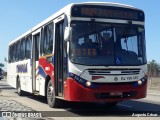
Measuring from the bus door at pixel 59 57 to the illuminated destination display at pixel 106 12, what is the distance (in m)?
1.05

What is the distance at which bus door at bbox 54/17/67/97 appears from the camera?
12654 mm

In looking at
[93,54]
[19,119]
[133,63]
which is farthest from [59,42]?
[19,119]

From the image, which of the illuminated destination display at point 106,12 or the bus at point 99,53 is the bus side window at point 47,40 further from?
the illuminated destination display at point 106,12

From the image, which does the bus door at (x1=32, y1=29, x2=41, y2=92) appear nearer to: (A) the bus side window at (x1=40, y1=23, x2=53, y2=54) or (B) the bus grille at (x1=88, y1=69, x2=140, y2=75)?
(A) the bus side window at (x1=40, y1=23, x2=53, y2=54)

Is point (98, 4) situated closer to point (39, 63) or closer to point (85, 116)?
point (85, 116)

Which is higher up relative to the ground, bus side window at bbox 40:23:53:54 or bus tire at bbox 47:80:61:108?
bus side window at bbox 40:23:53:54

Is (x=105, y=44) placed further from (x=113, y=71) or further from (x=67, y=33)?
(x=67, y=33)

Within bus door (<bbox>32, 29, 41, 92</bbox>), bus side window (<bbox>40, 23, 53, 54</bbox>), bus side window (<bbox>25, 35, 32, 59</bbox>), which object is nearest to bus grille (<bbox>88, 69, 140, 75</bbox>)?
bus side window (<bbox>40, 23, 53, 54</bbox>)

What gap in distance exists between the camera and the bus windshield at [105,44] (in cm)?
1170

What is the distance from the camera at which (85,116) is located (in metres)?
11.9

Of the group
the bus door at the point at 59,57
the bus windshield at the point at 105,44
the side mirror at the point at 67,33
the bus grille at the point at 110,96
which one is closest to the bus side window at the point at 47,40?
the bus door at the point at 59,57

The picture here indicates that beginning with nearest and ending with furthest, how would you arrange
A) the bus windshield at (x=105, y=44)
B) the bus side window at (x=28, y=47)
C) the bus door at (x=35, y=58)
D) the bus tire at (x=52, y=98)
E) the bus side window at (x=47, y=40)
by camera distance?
A: the bus windshield at (x=105, y=44) → the bus tire at (x=52, y=98) → the bus side window at (x=47, y=40) → the bus door at (x=35, y=58) → the bus side window at (x=28, y=47)

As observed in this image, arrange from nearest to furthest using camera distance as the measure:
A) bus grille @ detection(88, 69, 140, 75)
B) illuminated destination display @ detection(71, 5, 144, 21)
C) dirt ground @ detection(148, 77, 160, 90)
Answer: bus grille @ detection(88, 69, 140, 75) < illuminated destination display @ detection(71, 5, 144, 21) < dirt ground @ detection(148, 77, 160, 90)

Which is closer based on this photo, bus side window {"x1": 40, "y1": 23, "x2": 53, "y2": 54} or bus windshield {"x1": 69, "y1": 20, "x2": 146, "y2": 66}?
bus windshield {"x1": 69, "y1": 20, "x2": 146, "y2": 66}
